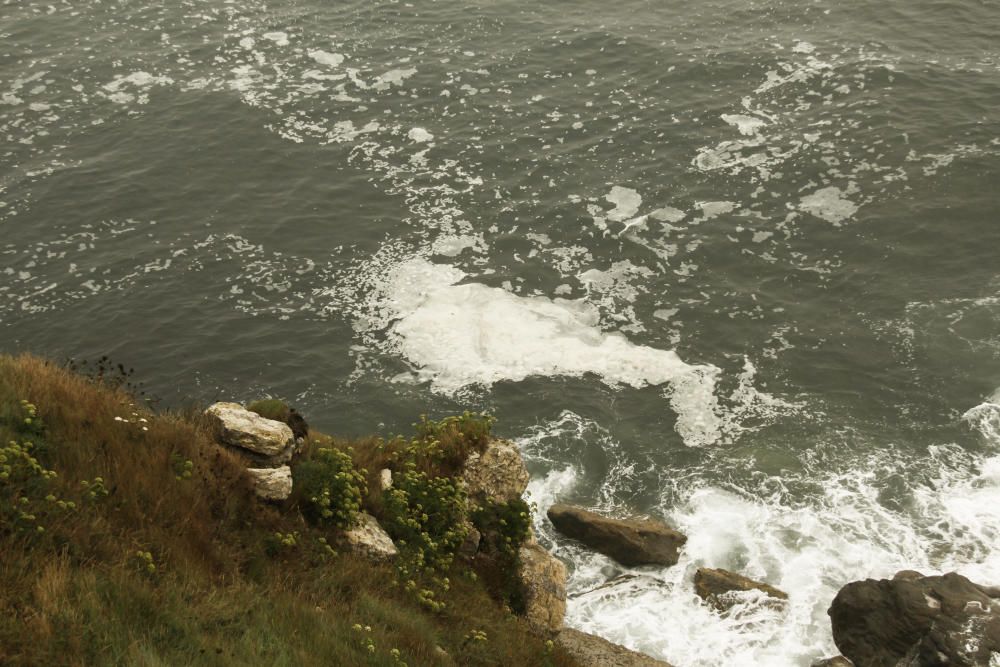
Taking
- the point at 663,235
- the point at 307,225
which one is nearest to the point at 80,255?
the point at 307,225

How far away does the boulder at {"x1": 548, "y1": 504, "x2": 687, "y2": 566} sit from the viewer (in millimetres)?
21656

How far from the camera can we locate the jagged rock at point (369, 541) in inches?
600

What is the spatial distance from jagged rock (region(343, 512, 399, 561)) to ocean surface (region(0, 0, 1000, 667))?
22.5 feet

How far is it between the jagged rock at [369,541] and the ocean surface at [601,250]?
686 centimetres

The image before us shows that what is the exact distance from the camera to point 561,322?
29141 millimetres

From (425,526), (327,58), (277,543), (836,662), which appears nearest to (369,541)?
(425,526)

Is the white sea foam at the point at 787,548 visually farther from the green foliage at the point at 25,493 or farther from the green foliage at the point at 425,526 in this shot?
the green foliage at the point at 25,493

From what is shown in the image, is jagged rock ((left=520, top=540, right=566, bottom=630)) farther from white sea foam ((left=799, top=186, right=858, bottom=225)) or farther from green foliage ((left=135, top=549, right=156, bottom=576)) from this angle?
white sea foam ((left=799, top=186, right=858, bottom=225))

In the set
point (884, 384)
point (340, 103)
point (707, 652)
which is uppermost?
point (340, 103)

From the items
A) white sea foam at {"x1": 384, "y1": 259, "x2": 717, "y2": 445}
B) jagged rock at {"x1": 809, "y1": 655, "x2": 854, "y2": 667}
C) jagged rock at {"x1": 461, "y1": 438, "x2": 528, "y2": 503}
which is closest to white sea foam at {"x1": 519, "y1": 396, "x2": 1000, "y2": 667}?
jagged rock at {"x1": 809, "y1": 655, "x2": 854, "y2": 667}

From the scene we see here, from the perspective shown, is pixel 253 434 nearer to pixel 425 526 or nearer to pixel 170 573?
pixel 425 526

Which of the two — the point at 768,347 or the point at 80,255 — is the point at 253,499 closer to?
the point at 768,347

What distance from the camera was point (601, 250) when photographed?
1249 inches

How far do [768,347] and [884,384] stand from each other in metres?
3.47
